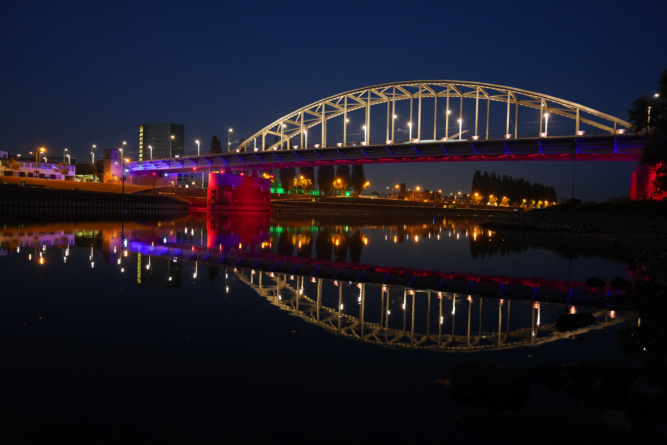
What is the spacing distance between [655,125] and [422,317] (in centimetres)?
3123

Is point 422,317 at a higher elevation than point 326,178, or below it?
below

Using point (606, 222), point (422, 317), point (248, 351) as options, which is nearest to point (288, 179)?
point (606, 222)

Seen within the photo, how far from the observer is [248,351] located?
13.7 feet

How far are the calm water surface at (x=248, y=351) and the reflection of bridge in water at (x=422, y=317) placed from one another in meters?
0.03

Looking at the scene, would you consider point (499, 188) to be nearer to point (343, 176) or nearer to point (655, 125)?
point (343, 176)

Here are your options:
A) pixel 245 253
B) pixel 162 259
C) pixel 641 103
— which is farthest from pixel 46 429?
pixel 641 103

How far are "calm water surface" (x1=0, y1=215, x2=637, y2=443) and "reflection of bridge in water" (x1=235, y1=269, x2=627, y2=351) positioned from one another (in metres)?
0.03

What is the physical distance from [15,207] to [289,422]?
4706cm

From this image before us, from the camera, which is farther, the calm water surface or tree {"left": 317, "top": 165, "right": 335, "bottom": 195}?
tree {"left": 317, "top": 165, "right": 335, "bottom": 195}

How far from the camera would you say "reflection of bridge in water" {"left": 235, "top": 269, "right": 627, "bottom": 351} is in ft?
15.8

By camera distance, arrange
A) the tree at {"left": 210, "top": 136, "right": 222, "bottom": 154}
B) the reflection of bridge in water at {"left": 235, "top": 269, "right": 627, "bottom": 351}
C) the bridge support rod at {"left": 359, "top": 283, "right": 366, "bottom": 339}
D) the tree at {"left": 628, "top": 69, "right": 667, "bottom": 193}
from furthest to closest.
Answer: the tree at {"left": 210, "top": 136, "right": 222, "bottom": 154} → the tree at {"left": 628, "top": 69, "right": 667, "bottom": 193} → the bridge support rod at {"left": 359, "top": 283, "right": 366, "bottom": 339} → the reflection of bridge in water at {"left": 235, "top": 269, "right": 627, "bottom": 351}

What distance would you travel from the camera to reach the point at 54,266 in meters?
8.94

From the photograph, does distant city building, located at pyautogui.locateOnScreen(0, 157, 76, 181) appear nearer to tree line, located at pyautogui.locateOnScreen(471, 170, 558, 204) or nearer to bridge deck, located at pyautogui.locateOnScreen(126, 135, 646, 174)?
bridge deck, located at pyautogui.locateOnScreen(126, 135, 646, 174)

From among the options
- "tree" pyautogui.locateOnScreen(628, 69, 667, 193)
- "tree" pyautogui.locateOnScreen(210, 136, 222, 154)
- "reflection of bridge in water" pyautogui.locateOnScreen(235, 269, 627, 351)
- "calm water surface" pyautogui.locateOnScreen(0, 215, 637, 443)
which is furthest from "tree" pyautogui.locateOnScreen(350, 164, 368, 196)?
"reflection of bridge in water" pyautogui.locateOnScreen(235, 269, 627, 351)
